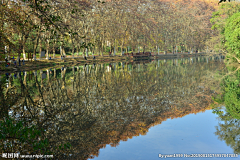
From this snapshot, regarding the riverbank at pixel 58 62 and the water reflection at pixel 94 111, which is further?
the riverbank at pixel 58 62

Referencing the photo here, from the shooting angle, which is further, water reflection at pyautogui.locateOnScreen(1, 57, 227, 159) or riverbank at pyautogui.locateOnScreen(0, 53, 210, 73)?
riverbank at pyautogui.locateOnScreen(0, 53, 210, 73)

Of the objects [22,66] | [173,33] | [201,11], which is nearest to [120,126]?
[22,66]

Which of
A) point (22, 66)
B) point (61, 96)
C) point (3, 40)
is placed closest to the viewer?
point (61, 96)

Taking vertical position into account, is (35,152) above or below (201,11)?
below

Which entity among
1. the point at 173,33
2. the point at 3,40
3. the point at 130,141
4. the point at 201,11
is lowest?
the point at 130,141

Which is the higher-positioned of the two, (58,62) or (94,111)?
(58,62)

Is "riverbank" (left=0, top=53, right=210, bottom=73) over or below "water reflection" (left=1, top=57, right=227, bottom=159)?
over

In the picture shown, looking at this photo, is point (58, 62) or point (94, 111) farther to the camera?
point (58, 62)

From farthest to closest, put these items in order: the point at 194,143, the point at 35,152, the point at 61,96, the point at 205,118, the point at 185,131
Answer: the point at 61,96 → the point at 205,118 → the point at 185,131 → the point at 194,143 → the point at 35,152

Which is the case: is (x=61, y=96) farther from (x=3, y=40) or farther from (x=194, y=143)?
(x=194, y=143)

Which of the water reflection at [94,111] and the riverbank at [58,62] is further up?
the riverbank at [58,62]

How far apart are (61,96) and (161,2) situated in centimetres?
9564

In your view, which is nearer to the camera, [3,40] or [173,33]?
[3,40]

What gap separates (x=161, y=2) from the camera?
106 m
